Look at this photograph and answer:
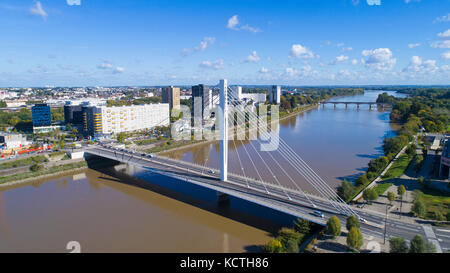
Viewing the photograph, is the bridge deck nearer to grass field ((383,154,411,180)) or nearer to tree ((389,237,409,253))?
tree ((389,237,409,253))

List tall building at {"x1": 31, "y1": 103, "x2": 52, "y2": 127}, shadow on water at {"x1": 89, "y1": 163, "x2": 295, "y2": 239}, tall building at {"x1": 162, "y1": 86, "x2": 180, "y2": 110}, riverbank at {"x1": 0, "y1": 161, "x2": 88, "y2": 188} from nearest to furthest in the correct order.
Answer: shadow on water at {"x1": 89, "y1": 163, "x2": 295, "y2": 239}
riverbank at {"x1": 0, "y1": 161, "x2": 88, "y2": 188}
tall building at {"x1": 31, "y1": 103, "x2": 52, "y2": 127}
tall building at {"x1": 162, "y1": 86, "x2": 180, "y2": 110}

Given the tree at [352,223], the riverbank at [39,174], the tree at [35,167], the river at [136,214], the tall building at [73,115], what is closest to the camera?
the tree at [352,223]

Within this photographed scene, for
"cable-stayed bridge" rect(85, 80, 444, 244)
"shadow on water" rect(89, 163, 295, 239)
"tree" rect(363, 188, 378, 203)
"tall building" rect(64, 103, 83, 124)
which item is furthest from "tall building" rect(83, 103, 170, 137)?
"tree" rect(363, 188, 378, 203)

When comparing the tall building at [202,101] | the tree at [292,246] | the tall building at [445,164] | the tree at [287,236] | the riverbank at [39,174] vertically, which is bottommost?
the riverbank at [39,174]

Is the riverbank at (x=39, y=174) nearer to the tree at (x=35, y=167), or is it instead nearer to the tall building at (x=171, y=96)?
the tree at (x=35, y=167)

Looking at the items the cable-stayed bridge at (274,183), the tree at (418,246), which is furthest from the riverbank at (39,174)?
the tree at (418,246)

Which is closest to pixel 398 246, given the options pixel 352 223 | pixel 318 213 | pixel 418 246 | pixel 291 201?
pixel 418 246

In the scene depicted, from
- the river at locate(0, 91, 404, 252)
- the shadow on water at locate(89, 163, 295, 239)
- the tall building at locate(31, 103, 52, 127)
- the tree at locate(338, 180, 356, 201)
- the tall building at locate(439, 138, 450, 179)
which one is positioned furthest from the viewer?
the tall building at locate(31, 103, 52, 127)
